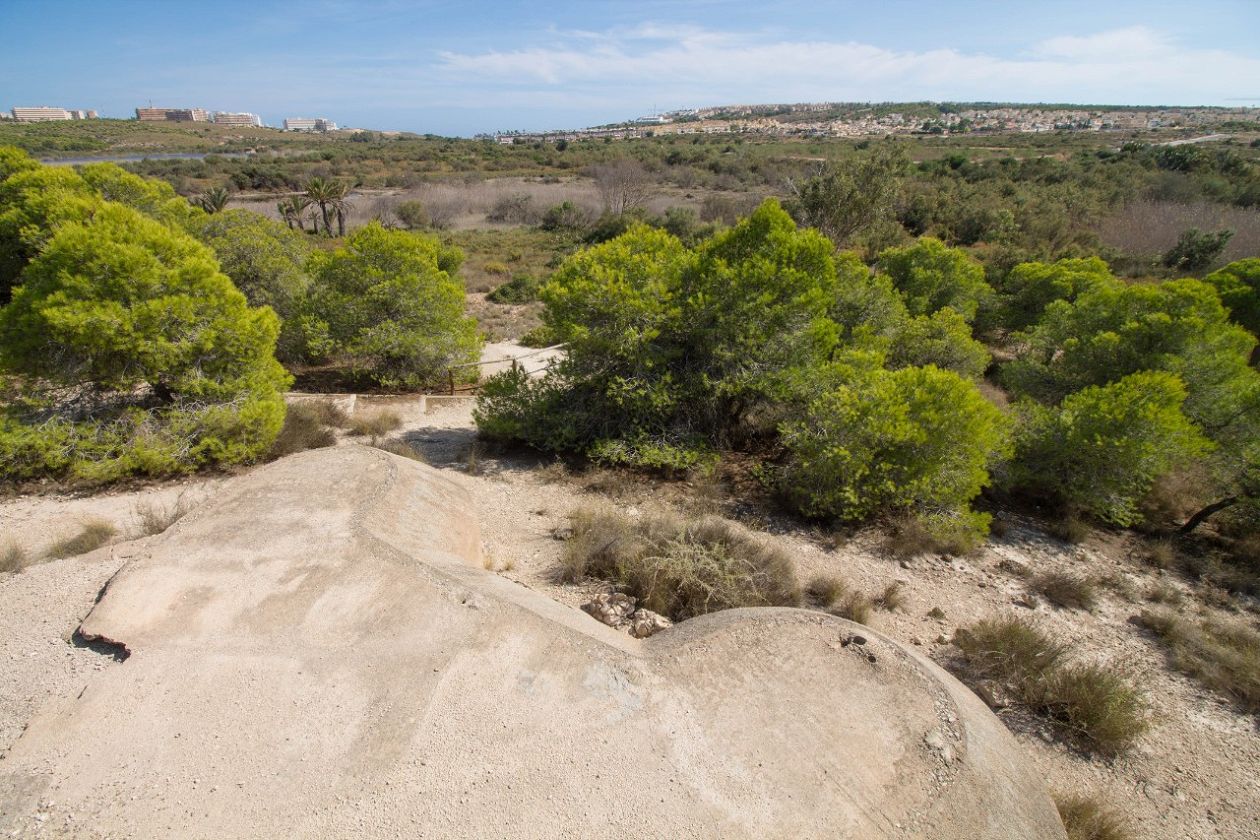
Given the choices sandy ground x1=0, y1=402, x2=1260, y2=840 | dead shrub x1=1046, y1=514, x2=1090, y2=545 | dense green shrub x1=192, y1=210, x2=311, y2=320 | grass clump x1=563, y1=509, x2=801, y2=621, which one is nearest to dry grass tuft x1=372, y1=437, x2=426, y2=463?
sandy ground x1=0, y1=402, x2=1260, y2=840

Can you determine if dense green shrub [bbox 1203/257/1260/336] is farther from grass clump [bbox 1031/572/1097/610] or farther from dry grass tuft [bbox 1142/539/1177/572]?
grass clump [bbox 1031/572/1097/610]

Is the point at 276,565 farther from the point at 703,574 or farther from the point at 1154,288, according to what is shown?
the point at 1154,288

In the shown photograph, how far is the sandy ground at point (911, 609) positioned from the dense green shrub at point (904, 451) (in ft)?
2.15

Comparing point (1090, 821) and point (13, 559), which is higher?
point (13, 559)

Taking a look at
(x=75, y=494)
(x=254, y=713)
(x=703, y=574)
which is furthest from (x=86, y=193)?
(x=703, y=574)

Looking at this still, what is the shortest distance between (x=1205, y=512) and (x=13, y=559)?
55.8ft

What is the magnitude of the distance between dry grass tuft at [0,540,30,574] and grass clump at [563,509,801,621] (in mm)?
6363

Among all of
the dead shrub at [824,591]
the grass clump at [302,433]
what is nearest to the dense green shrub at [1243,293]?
the dead shrub at [824,591]

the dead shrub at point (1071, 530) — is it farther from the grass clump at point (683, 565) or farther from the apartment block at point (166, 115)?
the apartment block at point (166, 115)

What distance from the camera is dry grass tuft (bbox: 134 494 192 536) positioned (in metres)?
7.48

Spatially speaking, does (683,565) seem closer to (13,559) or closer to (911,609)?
A: (911,609)

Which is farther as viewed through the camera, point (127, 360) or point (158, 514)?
point (127, 360)

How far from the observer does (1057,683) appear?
5770 millimetres

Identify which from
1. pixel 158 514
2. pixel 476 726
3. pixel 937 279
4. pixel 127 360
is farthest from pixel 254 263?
pixel 937 279
